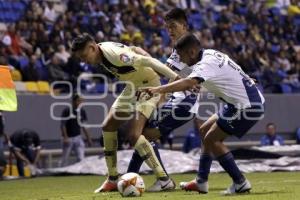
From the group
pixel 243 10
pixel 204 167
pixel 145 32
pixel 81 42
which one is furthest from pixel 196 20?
pixel 204 167

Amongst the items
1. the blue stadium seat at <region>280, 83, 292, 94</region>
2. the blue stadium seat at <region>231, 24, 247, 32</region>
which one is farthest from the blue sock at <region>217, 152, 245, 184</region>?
the blue stadium seat at <region>231, 24, 247, 32</region>

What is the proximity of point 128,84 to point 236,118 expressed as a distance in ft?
7.34

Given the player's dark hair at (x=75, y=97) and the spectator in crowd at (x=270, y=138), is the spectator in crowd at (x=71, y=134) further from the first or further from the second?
the spectator in crowd at (x=270, y=138)

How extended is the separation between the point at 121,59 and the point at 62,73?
1056 centimetres

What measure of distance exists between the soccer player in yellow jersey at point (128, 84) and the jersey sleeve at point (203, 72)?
1297 mm

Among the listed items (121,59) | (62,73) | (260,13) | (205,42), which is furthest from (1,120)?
(260,13)

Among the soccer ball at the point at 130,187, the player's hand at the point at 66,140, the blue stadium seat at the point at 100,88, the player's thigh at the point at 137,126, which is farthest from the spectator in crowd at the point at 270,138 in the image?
the soccer ball at the point at 130,187

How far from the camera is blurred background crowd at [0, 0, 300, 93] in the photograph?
21359 millimetres

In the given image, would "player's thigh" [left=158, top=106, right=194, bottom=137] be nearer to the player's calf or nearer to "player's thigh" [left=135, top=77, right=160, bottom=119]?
"player's thigh" [left=135, top=77, right=160, bottom=119]

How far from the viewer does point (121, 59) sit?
1088cm

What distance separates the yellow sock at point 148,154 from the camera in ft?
36.1

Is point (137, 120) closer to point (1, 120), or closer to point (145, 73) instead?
point (145, 73)

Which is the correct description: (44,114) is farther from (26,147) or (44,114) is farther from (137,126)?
(137,126)

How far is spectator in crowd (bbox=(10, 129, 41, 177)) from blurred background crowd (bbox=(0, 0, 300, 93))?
183 centimetres
